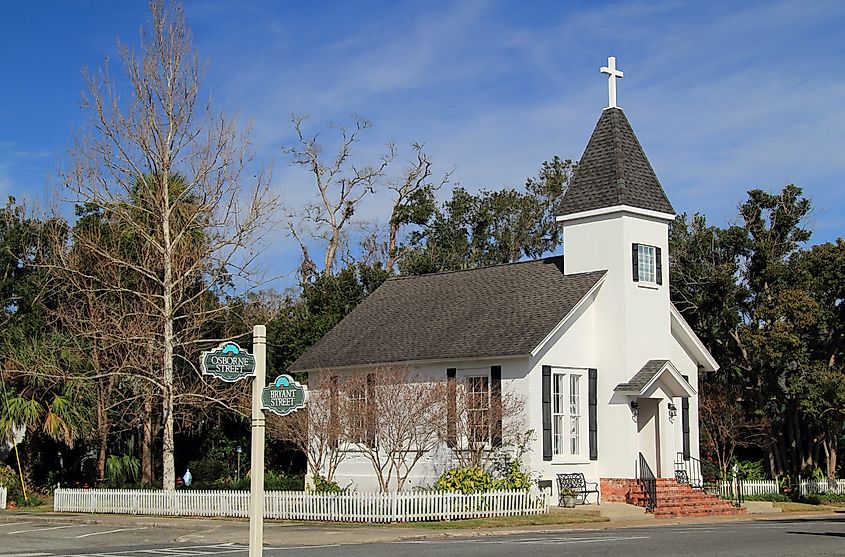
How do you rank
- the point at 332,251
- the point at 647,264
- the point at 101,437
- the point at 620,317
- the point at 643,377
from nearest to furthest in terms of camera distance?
the point at 643,377, the point at 620,317, the point at 647,264, the point at 101,437, the point at 332,251

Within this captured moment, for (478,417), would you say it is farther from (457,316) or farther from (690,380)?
(690,380)

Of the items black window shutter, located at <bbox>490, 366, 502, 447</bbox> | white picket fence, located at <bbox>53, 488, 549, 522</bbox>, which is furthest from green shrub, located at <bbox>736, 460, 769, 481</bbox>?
white picket fence, located at <bbox>53, 488, 549, 522</bbox>

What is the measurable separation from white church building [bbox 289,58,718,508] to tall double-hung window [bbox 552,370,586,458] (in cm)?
3

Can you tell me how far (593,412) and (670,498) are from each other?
133 inches

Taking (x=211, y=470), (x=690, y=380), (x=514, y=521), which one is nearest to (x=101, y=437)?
(x=211, y=470)

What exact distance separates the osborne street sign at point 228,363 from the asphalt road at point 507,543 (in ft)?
21.1

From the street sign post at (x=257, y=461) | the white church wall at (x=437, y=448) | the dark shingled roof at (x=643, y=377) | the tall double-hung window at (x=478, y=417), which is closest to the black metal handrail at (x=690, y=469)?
the dark shingled roof at (x=643, y=377)

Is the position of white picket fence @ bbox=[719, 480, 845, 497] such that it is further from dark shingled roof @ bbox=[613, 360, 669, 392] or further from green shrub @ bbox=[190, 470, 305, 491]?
green shrub @ bbox=[190, 470, 305, 491]

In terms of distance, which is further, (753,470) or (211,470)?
(211,470)

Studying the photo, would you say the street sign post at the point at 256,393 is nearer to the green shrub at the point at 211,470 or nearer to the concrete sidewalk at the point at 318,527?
the concrete sidewalk at the point at 318,527

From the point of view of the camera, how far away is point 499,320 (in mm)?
34219

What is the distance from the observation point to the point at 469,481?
30.1 meters

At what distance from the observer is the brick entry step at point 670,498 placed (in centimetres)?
3228

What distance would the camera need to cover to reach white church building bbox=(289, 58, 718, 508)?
32469 millimetres
